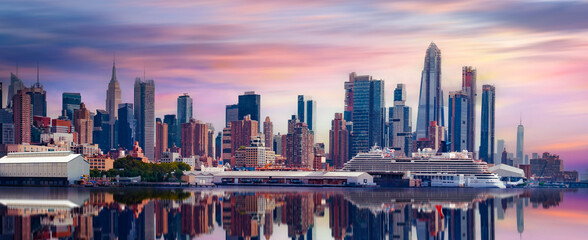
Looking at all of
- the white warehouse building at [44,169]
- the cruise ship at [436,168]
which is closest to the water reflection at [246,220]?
the white warehouse building at [44,169]

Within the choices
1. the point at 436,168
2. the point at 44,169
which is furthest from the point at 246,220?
the point at 436,168

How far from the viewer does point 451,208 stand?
78.2 metres

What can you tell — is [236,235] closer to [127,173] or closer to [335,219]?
[335,219]

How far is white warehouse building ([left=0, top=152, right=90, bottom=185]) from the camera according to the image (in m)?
145

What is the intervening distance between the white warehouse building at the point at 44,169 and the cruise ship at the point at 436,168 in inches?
2454

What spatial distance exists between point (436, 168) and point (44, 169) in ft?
269

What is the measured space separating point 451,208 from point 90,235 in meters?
40.5

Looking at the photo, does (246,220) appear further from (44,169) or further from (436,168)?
(436,168)

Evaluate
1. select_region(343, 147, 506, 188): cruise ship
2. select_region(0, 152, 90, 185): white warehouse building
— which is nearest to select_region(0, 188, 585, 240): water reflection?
select_region(0, 152, 90, 185): white warehouse building

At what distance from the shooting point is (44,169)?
478 feet

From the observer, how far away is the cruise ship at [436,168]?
6447 inches

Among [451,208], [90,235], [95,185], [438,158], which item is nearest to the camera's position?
[90,235]

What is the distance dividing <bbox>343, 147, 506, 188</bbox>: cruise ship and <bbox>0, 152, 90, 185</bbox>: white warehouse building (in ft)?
205

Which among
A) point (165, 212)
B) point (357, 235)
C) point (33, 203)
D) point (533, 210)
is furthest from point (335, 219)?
point (33, 203)
